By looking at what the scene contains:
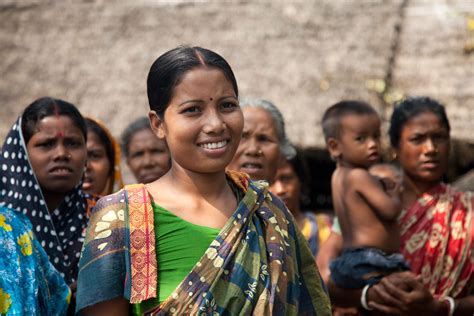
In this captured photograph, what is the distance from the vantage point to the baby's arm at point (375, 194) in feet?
A: 16.7

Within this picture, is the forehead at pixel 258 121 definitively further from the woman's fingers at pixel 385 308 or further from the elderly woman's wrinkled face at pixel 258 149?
the woman's fingers at pixel 385 308

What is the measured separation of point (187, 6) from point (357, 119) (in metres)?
6.65

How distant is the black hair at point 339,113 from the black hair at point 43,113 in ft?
5.57

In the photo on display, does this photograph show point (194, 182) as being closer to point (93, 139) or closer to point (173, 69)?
point (173, 69)

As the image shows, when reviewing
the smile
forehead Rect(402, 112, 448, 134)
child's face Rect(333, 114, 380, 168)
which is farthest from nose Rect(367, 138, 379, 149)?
the smile

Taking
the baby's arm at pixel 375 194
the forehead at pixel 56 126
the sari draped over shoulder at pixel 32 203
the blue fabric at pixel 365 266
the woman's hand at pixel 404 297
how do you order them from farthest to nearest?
the baby's arm at pixel 375 194 < the blue fabric at pixel 365 266 < the woman's hand at pixel 404 297 < the forehead at pixel 56 126 < the sari draped over shoulder at pixel 32 203

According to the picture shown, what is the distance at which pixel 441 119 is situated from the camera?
5.35 m

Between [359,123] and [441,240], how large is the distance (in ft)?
2.89

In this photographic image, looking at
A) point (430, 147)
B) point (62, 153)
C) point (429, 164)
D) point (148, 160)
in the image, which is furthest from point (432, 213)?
point (62, 153)

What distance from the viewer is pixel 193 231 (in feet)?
10.2

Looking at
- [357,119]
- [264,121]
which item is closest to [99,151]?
[264,121]

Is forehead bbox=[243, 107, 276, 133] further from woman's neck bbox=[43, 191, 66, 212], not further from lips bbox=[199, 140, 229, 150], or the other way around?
lips bbox=[199, 140, 229, 150]

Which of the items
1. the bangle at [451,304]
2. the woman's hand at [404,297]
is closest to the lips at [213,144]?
the woman's hand at [404,297]

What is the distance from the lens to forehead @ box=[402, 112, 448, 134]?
5.31 metres
